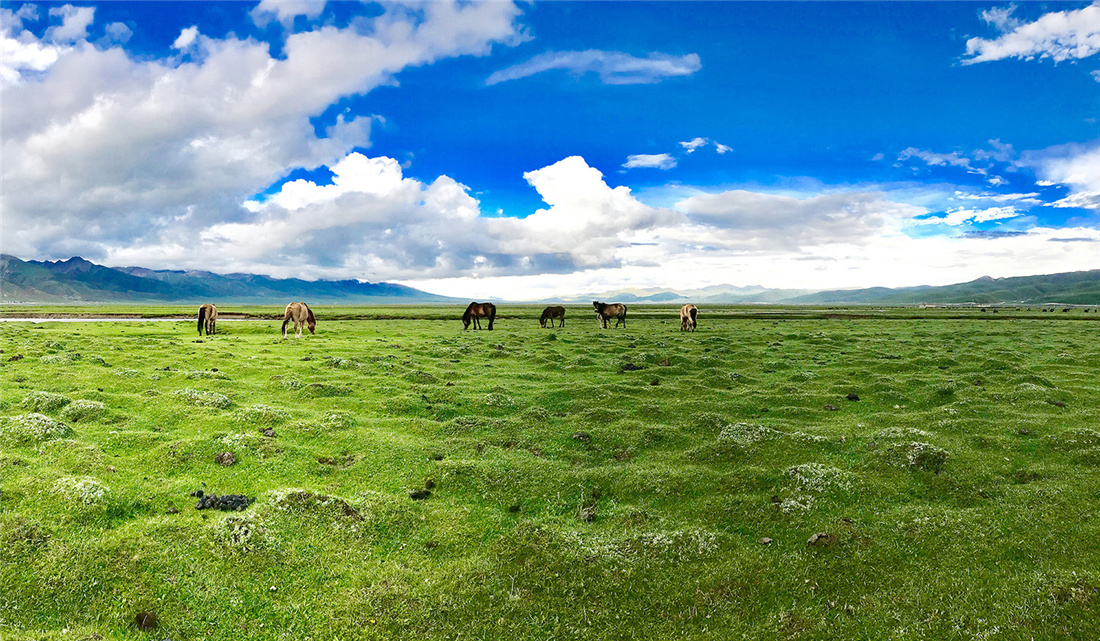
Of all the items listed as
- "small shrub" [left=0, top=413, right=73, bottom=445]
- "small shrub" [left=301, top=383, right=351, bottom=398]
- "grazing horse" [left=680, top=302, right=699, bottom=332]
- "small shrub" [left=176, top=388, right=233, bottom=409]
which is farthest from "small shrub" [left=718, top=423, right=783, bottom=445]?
"grazing horse" [left=680, top=302, right=699, bottom=332]

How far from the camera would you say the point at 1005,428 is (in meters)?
15.1

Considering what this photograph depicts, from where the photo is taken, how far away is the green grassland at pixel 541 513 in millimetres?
7359

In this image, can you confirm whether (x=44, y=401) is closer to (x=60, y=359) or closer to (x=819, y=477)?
(x=60, y=359)

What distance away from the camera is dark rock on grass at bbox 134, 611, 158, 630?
273 inches

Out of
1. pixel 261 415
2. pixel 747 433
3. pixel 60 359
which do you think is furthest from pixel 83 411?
pixel 747 433

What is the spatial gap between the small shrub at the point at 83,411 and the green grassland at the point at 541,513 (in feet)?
0.33

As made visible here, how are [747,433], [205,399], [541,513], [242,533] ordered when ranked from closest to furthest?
[242,533] → [541,513] → [747,433] → [205,399]

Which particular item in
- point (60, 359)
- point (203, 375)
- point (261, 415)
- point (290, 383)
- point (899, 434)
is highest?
point (60, 359)

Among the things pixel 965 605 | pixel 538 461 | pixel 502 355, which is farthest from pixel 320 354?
pixel 965 605

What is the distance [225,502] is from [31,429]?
6.83m

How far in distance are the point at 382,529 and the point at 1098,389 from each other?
2777 centimetres

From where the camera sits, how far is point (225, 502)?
388 inches

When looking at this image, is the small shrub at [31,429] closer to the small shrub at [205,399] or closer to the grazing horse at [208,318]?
the small shrub at [205,399]

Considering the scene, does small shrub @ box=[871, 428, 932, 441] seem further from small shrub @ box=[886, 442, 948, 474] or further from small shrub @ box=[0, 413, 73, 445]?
small shrub @ box=[0, 413, 73, 445]
